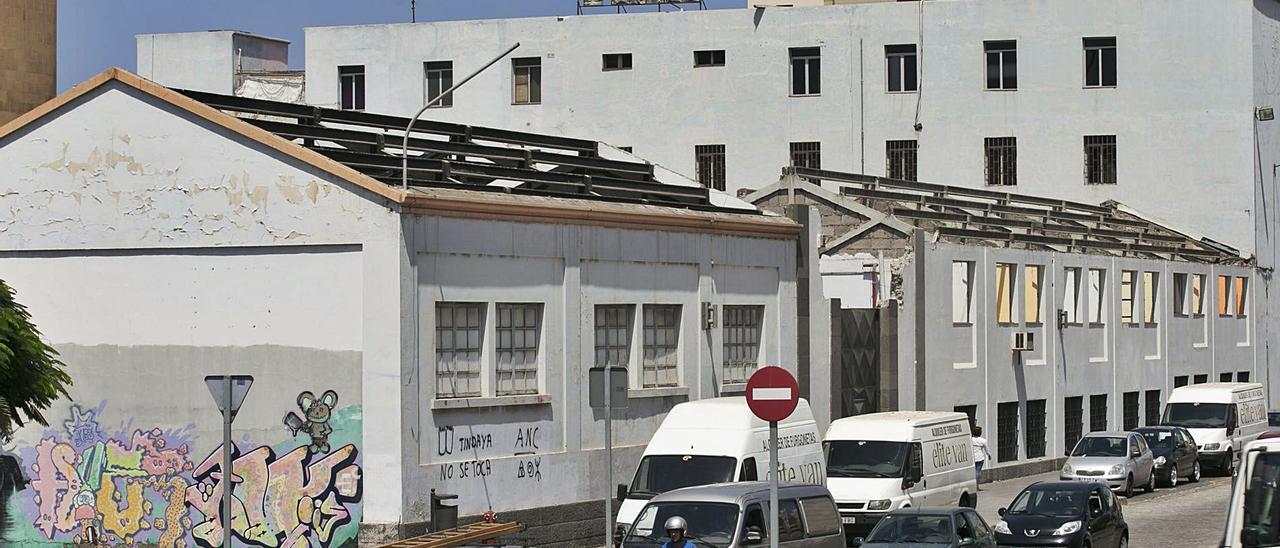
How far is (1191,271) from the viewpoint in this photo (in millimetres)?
53750

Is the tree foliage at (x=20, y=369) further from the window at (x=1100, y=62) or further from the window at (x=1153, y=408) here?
the window at (x=1100, y=62)

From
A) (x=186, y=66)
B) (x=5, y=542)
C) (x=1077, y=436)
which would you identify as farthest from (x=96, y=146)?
(x=186, y=66)

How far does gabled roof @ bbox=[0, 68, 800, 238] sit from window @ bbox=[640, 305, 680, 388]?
146cm

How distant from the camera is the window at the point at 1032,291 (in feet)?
142

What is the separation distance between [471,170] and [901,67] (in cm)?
3613

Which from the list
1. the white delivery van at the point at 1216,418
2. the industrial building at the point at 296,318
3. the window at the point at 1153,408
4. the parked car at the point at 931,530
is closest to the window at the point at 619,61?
the window at the point at 1153,408

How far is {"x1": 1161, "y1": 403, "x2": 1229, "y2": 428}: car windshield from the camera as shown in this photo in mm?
44406

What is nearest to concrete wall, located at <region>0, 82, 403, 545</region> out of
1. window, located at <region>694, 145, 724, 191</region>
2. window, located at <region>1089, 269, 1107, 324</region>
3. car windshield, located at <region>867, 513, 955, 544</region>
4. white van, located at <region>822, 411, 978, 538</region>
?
car windshield, located at <region>867, 513, 955, 544</region>

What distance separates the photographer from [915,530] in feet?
73.9

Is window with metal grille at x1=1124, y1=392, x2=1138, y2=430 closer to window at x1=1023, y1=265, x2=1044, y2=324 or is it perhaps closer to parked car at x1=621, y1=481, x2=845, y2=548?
window at x1=1023, y1=265, x2=1044, y2=324

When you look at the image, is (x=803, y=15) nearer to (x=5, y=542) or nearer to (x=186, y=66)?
(x=186, y=66)

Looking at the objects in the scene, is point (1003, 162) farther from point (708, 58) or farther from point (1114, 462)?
point (1114, 462)

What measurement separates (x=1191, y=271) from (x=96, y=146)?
37.1 metres

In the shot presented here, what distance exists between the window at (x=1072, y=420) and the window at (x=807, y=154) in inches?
671
